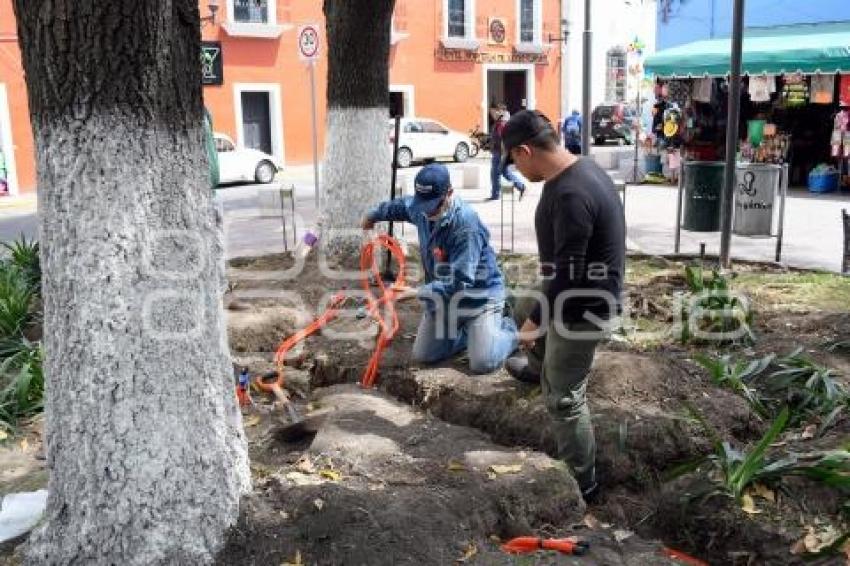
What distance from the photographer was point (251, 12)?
2458 centimetres

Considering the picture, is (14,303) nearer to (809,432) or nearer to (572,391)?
(572,391)

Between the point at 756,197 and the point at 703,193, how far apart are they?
52 centimetres

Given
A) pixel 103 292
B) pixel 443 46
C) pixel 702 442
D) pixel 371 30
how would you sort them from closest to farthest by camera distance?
pixel 103 292, pixel 702 442, pixel 371 30, pixel 443 46

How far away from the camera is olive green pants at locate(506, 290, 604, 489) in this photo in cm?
390

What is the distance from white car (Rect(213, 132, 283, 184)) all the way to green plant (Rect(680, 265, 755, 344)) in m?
15.5

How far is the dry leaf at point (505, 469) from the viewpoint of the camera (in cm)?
391

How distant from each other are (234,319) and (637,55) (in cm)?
3259

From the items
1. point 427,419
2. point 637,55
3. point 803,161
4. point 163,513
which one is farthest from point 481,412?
point 637,55

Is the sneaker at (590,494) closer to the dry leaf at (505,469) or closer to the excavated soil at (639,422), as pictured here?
the excavated soil at (639,422)

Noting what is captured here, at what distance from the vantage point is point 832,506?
Answer: 3617 millimetres

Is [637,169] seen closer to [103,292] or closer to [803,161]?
[803,161]

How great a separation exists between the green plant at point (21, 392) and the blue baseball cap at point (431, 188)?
7.97 feet

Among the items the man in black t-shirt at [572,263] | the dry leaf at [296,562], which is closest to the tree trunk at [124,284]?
the dry leaf at [296,562]

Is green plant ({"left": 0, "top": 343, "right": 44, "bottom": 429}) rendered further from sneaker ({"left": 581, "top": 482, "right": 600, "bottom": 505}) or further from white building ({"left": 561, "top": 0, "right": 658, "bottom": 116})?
white building ({"left": 561, "top": 0, "right": 658, "bottom": 116})
